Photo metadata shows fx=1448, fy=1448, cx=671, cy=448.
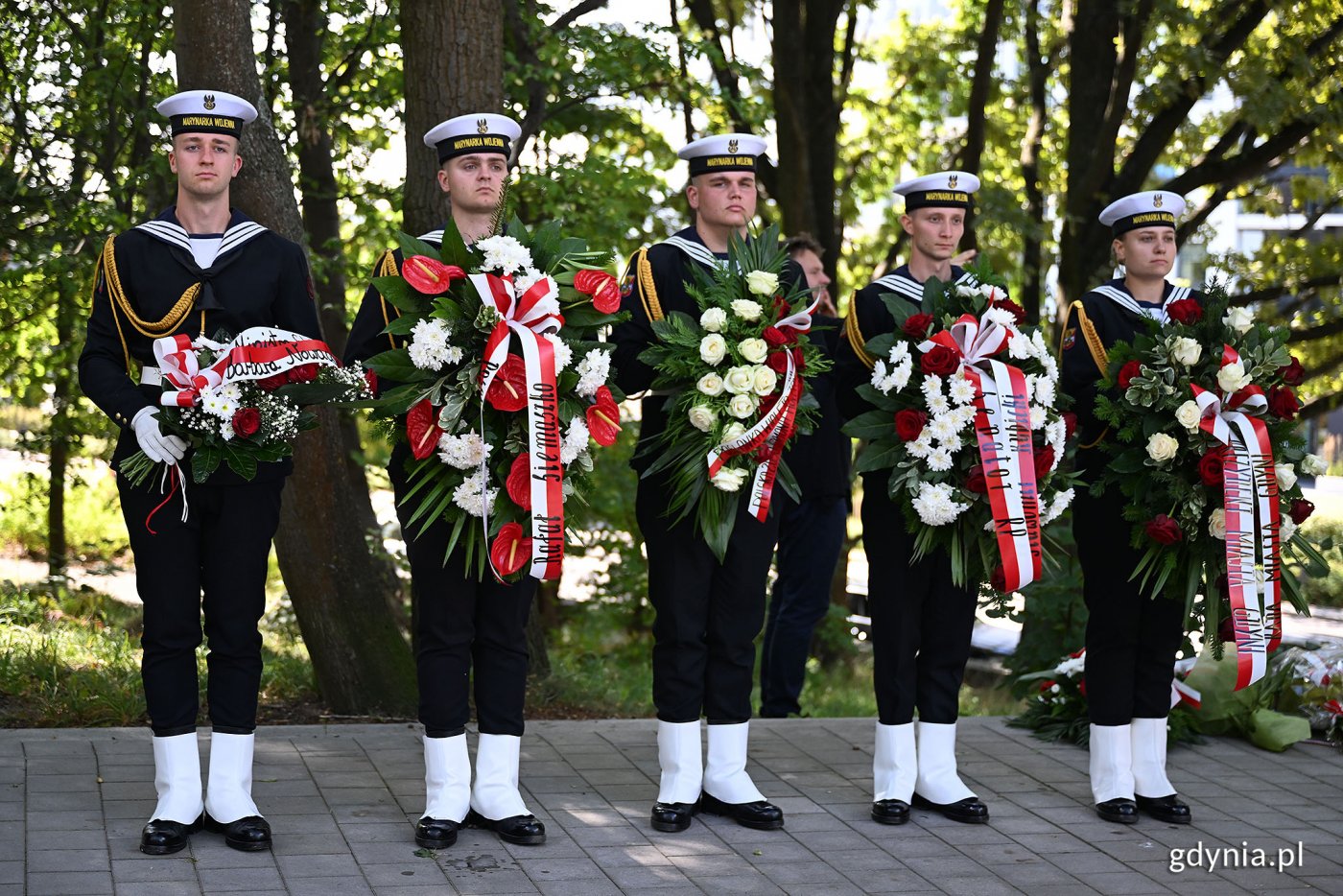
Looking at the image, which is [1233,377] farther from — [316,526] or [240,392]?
[316,526]

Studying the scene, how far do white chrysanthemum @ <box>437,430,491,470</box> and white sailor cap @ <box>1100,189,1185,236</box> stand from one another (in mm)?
2519

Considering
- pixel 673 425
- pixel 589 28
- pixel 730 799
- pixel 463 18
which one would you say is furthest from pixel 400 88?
pixel 730 799

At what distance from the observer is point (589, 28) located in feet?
30.3

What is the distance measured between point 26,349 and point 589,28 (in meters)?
4.32

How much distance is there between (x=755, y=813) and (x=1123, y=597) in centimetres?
157

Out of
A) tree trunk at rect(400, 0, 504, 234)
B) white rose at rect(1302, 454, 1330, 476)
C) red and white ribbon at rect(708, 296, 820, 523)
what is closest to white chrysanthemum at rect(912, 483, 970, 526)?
red and white ribbon at rect(708, 296, 820, 523)

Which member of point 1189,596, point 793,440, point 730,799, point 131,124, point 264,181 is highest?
point 131,124

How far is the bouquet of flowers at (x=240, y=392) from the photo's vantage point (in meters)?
4.28

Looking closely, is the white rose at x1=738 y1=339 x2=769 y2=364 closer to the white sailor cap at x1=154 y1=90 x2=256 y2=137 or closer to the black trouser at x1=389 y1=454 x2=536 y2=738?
the black trouser at x1=389 y1=454 x2=536 y2=738

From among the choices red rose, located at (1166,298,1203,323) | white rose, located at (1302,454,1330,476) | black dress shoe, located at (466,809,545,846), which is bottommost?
black dress shoe, located at (466,809,545,846)

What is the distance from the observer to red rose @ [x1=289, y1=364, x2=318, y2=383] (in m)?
4.42

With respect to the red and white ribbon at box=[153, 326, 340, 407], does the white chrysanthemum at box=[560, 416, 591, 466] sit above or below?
below

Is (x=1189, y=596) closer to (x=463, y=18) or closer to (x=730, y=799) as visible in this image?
(x=730, y=799)

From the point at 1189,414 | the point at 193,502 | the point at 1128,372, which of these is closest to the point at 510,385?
the point at 193,502
